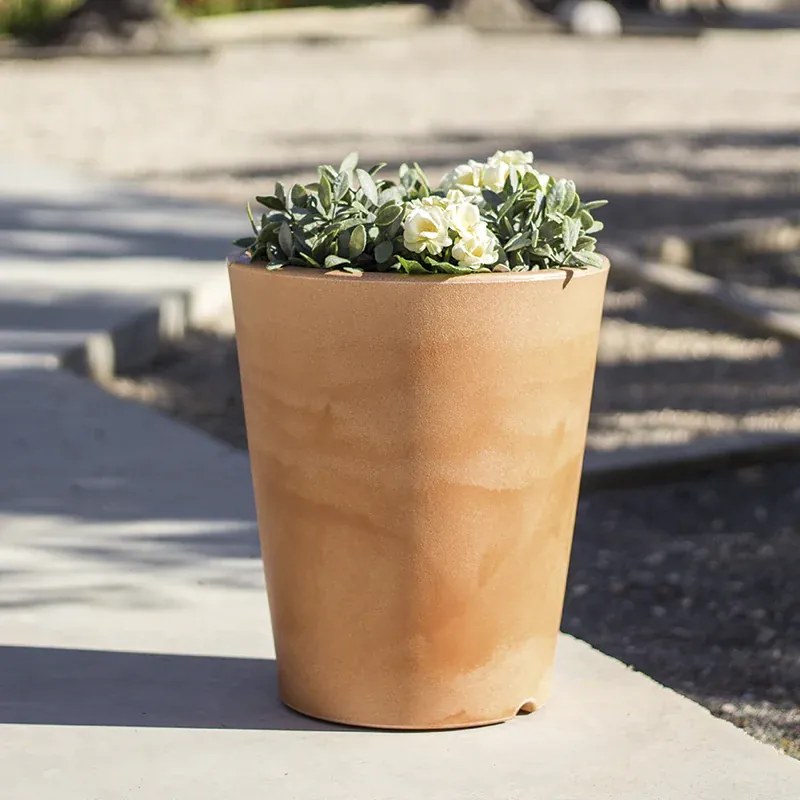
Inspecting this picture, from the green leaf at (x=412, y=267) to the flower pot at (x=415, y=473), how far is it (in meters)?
0.03

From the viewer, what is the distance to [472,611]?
3273mm

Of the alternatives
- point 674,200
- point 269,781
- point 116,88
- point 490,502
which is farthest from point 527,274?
point 116,88

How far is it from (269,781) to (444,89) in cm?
1664

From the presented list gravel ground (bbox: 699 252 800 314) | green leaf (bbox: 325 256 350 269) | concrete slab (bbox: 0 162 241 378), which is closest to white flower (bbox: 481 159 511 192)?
green leaf (bbox: 325 256 350 269)

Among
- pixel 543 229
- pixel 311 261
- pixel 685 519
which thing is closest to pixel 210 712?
pixel 311 261

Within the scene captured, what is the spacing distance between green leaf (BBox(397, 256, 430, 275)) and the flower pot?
3 centimetres

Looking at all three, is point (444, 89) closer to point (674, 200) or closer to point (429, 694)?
point (674, 200)

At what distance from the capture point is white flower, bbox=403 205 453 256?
3107 mm

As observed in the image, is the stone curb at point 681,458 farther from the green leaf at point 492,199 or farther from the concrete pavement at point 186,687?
the green leaf at point 492,199

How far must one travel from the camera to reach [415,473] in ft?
10.4

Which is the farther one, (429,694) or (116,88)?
(116,88)

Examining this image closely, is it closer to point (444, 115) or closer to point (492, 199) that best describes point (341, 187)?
point (492, 199)

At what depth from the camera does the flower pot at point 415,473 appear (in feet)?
10.2

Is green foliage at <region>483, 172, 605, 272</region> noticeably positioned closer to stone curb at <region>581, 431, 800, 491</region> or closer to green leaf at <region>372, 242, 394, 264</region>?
green leaf at <region>372, 242, 394, 264</region>
